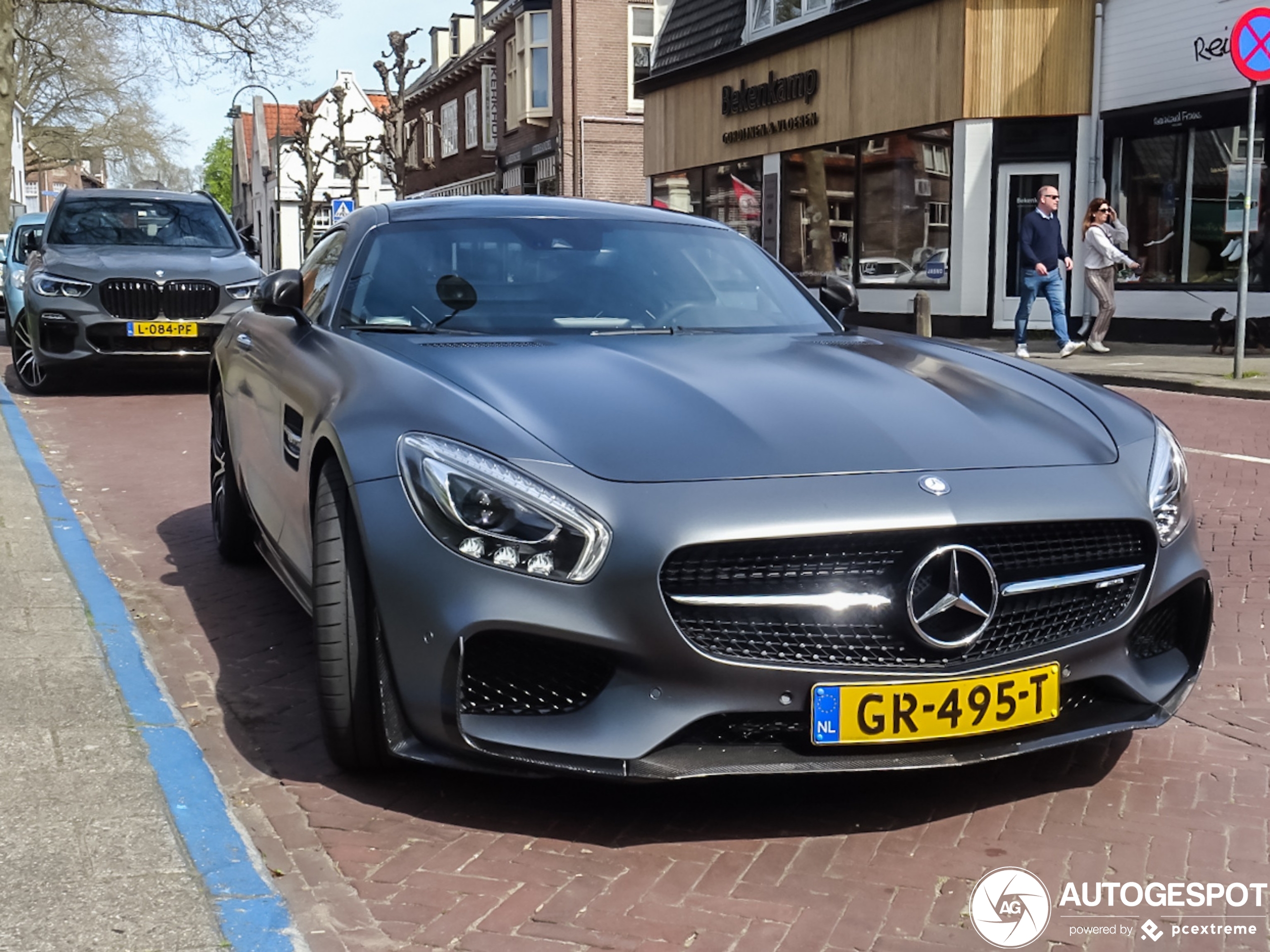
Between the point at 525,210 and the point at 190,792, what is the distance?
7.49 feet

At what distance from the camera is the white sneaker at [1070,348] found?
16250 millimetres

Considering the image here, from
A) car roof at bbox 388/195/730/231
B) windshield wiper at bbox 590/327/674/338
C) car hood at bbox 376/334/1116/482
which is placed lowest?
car hood at bbox 376/334/1116/482

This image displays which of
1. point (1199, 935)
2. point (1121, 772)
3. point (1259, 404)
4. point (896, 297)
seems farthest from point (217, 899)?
point (896, 297)

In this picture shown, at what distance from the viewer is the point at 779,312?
15.5ft

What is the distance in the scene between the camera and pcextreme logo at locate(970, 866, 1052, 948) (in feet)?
9.11

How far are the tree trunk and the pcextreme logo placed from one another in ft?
108

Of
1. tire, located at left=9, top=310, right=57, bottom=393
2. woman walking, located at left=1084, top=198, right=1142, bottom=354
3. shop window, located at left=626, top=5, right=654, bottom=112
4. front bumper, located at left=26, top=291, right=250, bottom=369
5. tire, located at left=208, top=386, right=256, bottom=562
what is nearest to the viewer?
tire, located at left=208, top=386, right=256, bottom=562

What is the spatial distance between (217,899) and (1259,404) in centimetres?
1101

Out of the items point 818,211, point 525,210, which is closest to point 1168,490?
point 525,210

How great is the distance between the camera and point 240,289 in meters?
12.5

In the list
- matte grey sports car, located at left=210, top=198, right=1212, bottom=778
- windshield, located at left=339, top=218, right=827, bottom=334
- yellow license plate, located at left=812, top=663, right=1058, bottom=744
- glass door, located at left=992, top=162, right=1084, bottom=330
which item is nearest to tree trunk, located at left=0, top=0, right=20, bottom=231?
glass door, located at left=992, top=162, right=1084, bottom=330

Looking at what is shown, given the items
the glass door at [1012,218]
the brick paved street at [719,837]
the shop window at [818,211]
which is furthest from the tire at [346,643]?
the shop window at [818,211]

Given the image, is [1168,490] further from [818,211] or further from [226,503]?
[818,211]

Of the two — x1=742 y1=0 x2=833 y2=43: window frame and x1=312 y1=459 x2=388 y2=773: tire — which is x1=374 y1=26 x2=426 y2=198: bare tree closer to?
x1=742 y1=0 x2=833 y2=43: window frame
